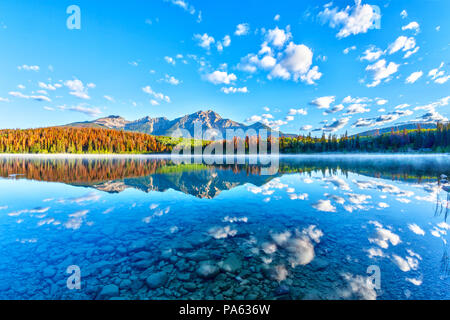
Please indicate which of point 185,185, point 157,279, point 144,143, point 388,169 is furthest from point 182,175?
point 144,143

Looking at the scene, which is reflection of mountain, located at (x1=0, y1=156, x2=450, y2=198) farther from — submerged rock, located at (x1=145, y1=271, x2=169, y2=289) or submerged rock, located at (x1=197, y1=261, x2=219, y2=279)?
submerged rock, located at (x1=145, y1=271, x2=169, y2=289)

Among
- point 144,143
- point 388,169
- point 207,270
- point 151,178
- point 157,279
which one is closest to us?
point 157,279

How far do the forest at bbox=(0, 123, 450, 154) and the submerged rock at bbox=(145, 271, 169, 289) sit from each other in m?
172

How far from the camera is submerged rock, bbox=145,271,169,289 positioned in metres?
5.23

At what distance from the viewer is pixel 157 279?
5473 millimetres

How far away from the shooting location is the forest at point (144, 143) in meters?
136

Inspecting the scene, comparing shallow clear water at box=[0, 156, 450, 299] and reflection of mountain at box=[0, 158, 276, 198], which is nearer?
shallow clear water at box=[0, 156, 450, 299]

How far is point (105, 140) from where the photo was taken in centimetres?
15538

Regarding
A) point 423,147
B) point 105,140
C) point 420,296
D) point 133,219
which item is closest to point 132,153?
point 105,140

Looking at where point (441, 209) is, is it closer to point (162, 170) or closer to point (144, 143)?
point (162, 170)

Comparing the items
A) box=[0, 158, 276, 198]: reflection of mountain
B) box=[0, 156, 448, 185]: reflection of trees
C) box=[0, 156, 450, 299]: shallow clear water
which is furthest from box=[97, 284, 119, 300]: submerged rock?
box=[0, 156, 448, 185]: reflection of trees

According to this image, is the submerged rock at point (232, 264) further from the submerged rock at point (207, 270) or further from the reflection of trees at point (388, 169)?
the reflection of trees at point (388, 169)

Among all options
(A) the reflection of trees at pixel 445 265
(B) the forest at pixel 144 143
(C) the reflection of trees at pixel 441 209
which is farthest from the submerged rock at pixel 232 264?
(B) the forest at pixel 144 143

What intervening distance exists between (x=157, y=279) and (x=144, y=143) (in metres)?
187
